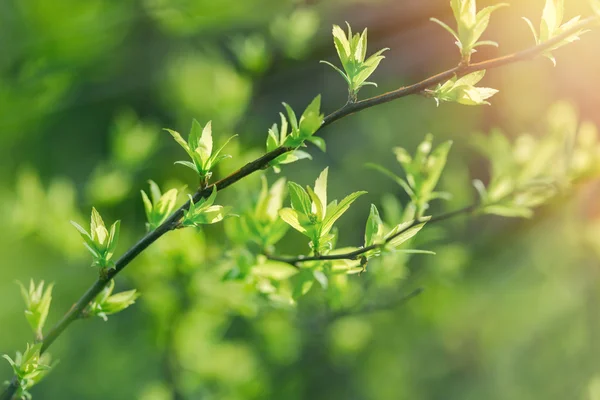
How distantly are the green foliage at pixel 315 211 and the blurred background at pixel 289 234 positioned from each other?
449mm

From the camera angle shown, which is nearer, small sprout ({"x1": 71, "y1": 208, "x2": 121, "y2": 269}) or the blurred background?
small sprout ({"x1": 71, "y1": 208, "x2": 121, "y2": 269})

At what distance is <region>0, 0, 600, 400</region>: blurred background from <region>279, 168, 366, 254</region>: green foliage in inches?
17.7

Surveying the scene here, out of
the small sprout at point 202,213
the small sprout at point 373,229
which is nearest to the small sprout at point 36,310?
the small sprout at point 202,213

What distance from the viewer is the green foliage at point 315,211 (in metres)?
0.47

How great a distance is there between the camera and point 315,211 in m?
0.48

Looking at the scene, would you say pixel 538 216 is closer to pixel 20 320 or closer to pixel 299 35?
pixel 299 35

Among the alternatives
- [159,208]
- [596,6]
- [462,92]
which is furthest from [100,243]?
[596,6]

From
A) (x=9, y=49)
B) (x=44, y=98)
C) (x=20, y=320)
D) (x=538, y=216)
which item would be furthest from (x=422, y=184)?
(x=20, y=320)

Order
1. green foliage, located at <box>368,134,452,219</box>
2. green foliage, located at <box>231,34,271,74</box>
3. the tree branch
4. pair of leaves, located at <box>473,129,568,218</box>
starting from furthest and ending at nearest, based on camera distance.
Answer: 1. green foliage, located at <box>231,34,271,74</box>
2. pair of leaves, located at <box>473,129,568,218</box>
3. green foliage, located at <box>368,134,452,219</box>
4. the tree branch

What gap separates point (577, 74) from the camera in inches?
66.0

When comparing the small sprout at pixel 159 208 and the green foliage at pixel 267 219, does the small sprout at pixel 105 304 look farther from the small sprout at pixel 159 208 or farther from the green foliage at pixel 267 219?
the green foliage at pixel 267 219

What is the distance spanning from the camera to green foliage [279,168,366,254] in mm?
468

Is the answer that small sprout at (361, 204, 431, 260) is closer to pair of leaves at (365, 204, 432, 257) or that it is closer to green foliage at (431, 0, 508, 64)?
pair of leaves at (365, 204, 432, 257)

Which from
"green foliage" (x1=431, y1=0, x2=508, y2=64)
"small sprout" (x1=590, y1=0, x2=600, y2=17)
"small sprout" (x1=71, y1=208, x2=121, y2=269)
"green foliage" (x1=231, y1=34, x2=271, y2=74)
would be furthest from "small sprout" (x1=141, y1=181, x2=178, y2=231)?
"green foliage" (x1=231, y1=34, x2=271, y2=74)
